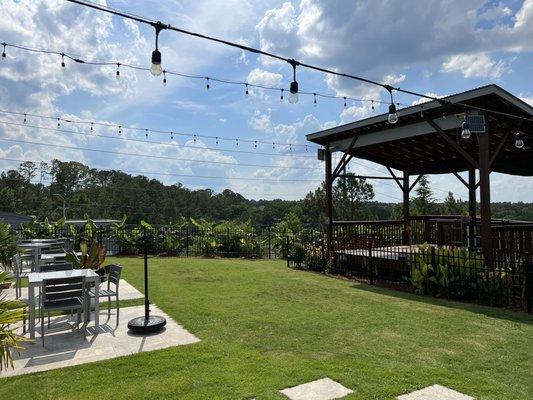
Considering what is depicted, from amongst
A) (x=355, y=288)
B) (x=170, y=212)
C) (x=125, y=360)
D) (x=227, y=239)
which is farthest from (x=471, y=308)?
(x=170, y=212)

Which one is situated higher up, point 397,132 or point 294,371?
point 397,132

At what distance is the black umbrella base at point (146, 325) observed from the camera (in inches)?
206

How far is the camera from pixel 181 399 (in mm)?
3363

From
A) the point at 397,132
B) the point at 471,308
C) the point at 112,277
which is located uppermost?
the point at 397,132

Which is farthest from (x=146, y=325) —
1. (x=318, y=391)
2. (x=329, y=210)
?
(x=329, y=210)

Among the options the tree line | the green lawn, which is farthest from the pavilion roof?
the tree line

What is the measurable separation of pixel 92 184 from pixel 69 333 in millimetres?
74833

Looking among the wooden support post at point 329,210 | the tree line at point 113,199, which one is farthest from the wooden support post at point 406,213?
the tree line at point 113,199

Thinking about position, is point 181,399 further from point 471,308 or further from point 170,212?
point 170,212

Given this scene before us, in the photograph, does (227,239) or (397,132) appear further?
(227,239)

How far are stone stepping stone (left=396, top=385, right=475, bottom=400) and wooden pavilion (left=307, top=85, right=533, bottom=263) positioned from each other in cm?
411

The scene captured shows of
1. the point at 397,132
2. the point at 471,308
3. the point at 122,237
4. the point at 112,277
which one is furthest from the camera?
the point at 122,237

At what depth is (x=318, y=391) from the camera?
3.51 metres

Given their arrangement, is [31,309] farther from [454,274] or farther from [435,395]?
[454,274]
